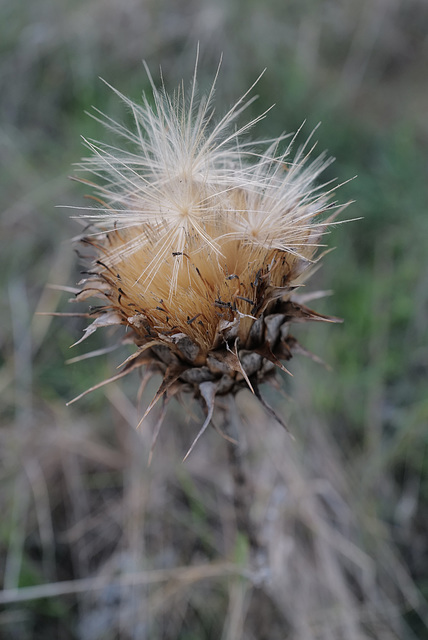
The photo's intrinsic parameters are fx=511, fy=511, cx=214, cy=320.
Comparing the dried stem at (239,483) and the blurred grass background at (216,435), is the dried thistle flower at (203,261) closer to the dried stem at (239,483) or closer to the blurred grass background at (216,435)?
the dried stem at (239,483)

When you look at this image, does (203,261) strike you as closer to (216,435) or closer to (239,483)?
(239,483)

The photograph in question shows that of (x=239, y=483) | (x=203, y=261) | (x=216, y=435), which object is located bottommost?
(x=216, y=435)

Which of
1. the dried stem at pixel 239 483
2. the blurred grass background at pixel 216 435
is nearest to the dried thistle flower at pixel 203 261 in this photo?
the dried stem at pixel 239 483

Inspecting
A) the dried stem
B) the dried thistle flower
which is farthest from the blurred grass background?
the dried thistle flower

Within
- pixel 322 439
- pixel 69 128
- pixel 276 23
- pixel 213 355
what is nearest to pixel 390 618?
pixel 322 439

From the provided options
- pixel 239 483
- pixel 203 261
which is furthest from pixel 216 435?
pixel 203 261

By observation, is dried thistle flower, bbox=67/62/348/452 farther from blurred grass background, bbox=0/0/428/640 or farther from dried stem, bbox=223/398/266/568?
blurred grass background, bbox=0/0/428/640

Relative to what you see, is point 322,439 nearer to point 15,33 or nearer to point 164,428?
point 164,428
